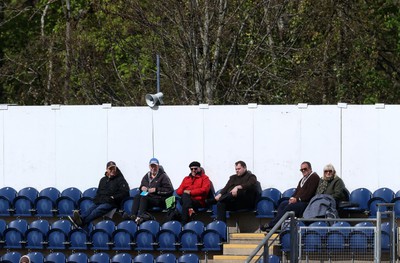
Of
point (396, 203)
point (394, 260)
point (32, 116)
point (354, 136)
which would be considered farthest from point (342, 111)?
point (32, 116)

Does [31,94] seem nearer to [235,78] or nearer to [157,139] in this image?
[235,78]

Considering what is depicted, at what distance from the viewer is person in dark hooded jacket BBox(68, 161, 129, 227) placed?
79.0ft

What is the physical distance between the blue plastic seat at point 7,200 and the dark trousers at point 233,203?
13.5 ft

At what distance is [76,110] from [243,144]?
3189 mm

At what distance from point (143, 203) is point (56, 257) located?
1789 mm

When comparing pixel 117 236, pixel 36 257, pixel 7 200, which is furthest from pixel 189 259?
pixel 7 200

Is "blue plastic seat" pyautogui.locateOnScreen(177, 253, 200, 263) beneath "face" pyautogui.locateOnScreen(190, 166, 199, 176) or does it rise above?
beneath

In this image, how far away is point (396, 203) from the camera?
22688 millimetres

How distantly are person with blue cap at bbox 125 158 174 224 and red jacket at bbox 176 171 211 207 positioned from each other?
0.28 m

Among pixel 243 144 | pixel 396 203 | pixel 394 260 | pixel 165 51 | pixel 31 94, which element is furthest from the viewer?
pixel 31 94

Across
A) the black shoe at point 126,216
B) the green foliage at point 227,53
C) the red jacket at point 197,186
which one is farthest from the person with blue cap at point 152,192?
the green foliage at point 227,53

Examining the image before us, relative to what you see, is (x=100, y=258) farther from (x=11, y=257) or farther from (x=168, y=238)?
(x=11, y=257)

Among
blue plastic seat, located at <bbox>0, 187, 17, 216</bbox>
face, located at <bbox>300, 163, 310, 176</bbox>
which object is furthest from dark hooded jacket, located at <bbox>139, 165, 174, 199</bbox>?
blue plastic seat, located at <bbox>0, 187, 17, 216</bbox>

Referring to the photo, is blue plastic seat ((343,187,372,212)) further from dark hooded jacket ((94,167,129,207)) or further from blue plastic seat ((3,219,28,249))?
blue plastic seat ((3,219,28,249))
